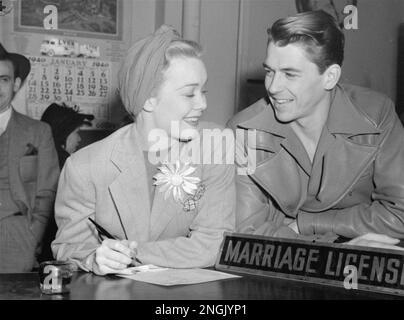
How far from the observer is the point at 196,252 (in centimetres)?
134

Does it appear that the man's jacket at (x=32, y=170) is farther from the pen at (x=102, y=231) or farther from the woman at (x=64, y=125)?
the pen at (x=102, y=231)

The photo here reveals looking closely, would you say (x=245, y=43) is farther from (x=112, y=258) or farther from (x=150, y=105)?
(x=112, y=258)

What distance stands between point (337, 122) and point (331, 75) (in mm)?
127

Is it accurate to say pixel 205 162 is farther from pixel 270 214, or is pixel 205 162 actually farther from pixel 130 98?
pixel 270 214

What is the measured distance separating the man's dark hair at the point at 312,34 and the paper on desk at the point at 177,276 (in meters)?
0.66

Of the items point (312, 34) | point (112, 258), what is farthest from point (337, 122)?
point (112, 258)

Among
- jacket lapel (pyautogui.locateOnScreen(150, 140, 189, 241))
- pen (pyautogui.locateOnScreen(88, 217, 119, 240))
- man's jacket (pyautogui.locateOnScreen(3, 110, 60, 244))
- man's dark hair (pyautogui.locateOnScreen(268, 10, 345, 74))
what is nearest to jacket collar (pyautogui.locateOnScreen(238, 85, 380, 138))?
man's dark hair (pyautogui.locateOnScreen(268, 10, 345, 74))

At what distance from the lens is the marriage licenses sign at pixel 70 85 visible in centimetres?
254

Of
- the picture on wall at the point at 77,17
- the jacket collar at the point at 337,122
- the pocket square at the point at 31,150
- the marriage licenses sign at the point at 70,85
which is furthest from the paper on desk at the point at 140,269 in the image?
the picture on wall at the point at 77,17

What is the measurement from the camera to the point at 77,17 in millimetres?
2582

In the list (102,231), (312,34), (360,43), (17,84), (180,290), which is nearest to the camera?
(180,290)

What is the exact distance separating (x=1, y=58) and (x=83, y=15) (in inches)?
15.0
